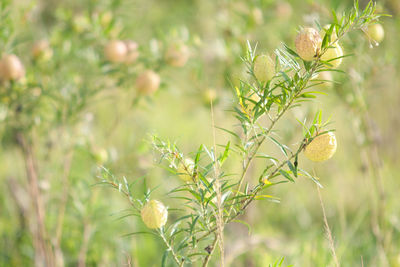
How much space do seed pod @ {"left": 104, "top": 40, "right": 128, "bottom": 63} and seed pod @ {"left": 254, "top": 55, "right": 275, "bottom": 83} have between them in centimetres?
59

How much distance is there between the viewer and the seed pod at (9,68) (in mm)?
864

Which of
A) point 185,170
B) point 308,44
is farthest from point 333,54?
point 185,170

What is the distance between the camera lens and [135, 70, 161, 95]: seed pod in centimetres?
99

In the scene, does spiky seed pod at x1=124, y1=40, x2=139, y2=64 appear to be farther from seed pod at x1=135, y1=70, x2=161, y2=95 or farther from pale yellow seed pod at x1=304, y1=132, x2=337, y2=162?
pale yellow seed pod at x1=304, y1=132, x2=337, y2=162

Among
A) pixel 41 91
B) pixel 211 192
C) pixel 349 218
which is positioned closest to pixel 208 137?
pixel 349 218

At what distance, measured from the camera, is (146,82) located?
991 millimetres

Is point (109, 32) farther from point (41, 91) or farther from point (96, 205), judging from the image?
point (96, 205)

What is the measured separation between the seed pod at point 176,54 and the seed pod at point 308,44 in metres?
0.63

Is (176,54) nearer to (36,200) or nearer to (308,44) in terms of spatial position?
(36,200)

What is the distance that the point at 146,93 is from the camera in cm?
102

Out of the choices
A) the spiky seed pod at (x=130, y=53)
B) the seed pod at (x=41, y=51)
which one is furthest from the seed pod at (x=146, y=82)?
the seed pod at (x=41, y=51)

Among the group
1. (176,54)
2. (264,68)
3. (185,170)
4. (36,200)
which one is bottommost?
(36,200)

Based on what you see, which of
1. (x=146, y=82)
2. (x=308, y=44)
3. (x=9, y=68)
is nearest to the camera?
(x=308, y=44)

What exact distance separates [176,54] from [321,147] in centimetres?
65
